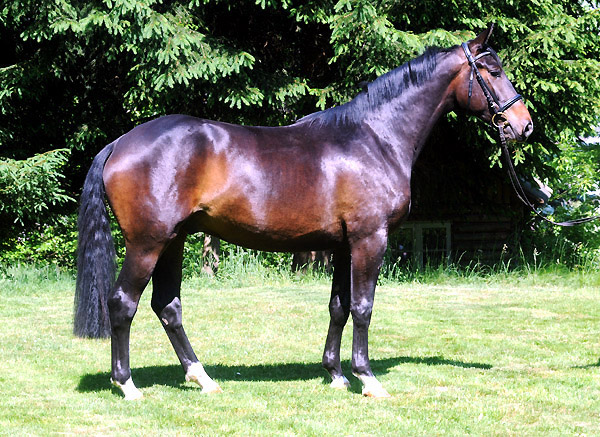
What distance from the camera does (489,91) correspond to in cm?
615

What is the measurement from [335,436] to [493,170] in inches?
453

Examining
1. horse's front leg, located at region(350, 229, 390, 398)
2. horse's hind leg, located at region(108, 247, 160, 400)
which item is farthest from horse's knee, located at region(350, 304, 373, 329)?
horse's hind leg, located at region(108, 247, 160, 400)

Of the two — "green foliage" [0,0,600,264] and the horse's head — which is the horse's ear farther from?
"green foliage" [0,0,600,264]

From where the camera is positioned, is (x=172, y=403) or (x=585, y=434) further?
(x=172, y=403)

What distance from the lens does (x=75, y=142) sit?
13.5 m

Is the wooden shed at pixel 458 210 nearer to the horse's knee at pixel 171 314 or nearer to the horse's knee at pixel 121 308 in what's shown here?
the horse's knee at pixel 171 314

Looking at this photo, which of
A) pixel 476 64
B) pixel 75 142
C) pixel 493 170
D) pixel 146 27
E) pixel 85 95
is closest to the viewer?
pixel 476 64

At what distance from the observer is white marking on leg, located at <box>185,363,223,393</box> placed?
6016 mm

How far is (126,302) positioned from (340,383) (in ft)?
5.78

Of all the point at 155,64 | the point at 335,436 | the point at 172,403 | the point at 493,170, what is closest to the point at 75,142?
the point at 155,64

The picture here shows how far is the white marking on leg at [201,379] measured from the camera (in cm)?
602

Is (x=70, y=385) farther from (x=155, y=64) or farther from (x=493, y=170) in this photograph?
(x=493, y=170)

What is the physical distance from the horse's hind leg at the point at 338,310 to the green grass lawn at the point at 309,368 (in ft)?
0.60

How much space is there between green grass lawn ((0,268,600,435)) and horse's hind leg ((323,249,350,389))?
0.18 metres
